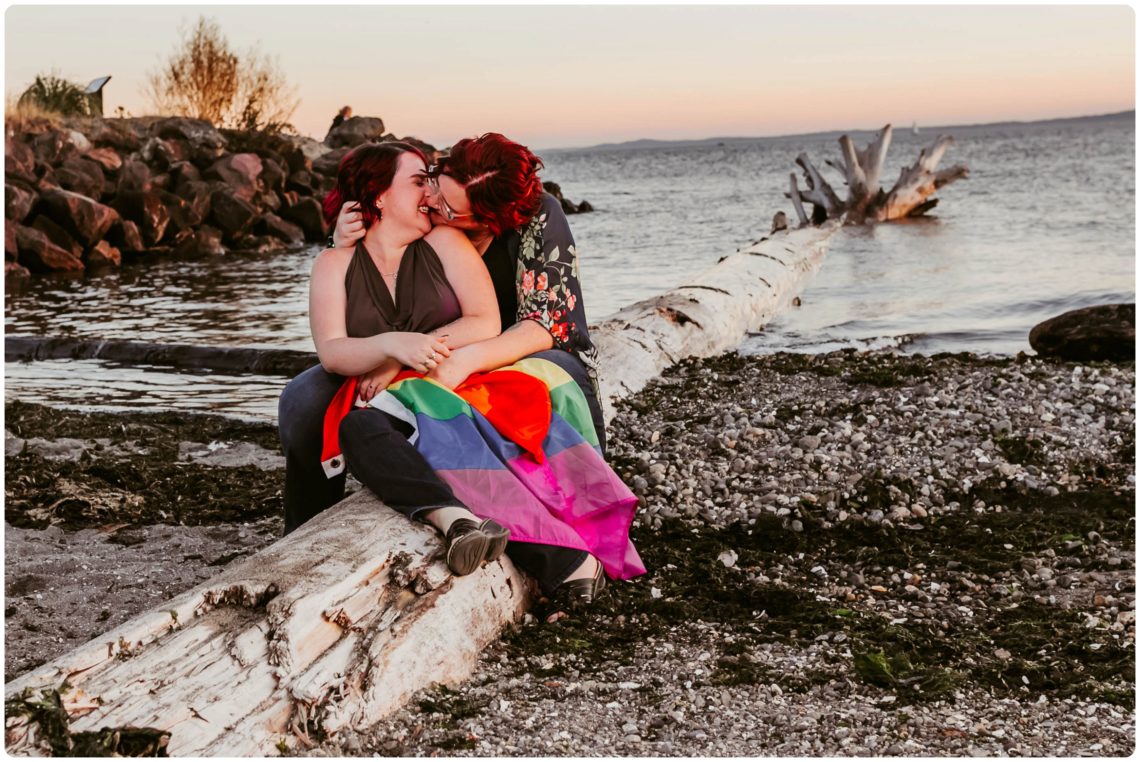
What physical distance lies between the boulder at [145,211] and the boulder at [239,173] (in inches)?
103

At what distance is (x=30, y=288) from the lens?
56.9 ft

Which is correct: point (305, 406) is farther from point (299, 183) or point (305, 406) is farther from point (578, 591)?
point (299, 183)

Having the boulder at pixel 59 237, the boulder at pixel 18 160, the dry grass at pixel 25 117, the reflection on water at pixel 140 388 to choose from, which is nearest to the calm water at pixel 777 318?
the reflection on water at pixel 140 388

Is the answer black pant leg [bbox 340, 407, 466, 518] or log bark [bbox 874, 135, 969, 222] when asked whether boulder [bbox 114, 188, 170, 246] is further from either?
black pant leg [bbox 340, 407, 466, 518]

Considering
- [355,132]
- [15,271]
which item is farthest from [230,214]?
[355,132]

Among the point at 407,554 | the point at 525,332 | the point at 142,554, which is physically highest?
the point at 525,332

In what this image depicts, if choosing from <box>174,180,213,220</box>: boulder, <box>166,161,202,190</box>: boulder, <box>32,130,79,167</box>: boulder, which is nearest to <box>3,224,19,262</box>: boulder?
<box>32,130,79,167</box>: boulder

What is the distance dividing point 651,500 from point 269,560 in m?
2.37

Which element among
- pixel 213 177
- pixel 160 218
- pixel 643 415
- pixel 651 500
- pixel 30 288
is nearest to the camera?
pixel 651 500

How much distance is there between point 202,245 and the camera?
23219 mm

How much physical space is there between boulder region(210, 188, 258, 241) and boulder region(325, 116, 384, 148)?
13.6 meters

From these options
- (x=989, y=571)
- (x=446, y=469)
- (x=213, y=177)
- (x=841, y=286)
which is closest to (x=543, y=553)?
(x=446, y=469)

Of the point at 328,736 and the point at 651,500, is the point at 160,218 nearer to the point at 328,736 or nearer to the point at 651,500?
the point at 651,500

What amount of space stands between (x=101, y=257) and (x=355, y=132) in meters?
19.1
